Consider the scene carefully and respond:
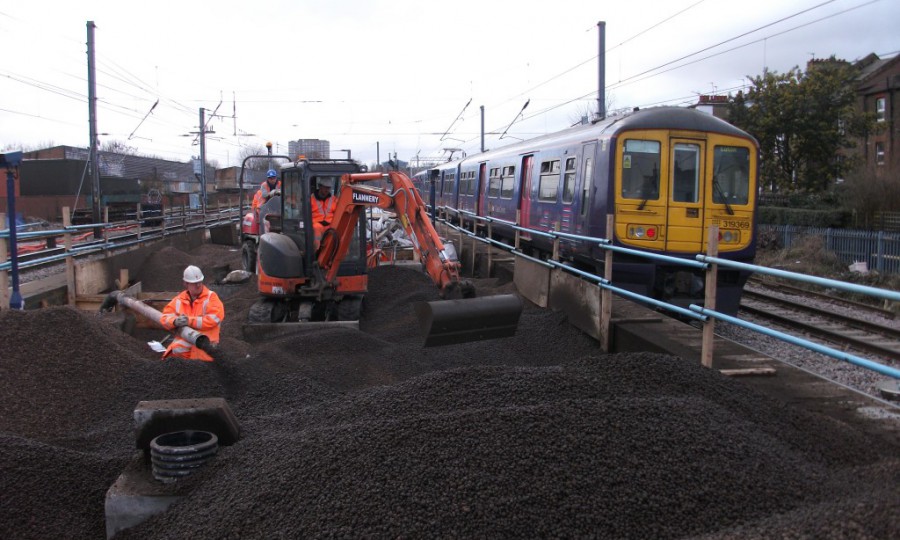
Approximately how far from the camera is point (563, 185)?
1234cm

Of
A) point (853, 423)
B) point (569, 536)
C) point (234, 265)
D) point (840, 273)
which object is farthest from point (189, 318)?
point (840, 273)

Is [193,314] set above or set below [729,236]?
below

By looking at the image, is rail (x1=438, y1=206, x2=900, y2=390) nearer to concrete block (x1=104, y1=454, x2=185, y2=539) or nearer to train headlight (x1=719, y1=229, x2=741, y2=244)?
train headlight (x1=719, y1=229, x2=741, y2=244)

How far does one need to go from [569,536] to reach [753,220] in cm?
883

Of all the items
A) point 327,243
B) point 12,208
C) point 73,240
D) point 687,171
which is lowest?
point 73,240

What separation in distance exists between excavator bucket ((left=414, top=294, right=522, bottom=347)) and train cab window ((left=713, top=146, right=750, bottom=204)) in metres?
4.96

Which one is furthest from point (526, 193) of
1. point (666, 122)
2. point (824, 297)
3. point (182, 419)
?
point (182, 419)

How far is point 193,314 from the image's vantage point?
7.52 metres

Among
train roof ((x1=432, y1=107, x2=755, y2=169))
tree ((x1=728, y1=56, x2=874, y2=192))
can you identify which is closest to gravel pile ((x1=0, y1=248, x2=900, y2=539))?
train roof ((x1=432, y1=107, x2=755, y2=169))

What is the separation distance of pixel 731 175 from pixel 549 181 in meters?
3.64

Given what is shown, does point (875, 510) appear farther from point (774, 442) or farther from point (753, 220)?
point (753, 220)

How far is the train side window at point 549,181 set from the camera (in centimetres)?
1291

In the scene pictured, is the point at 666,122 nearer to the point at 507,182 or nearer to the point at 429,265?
the point at 429,265

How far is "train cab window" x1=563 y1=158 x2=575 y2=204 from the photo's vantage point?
11.9m
